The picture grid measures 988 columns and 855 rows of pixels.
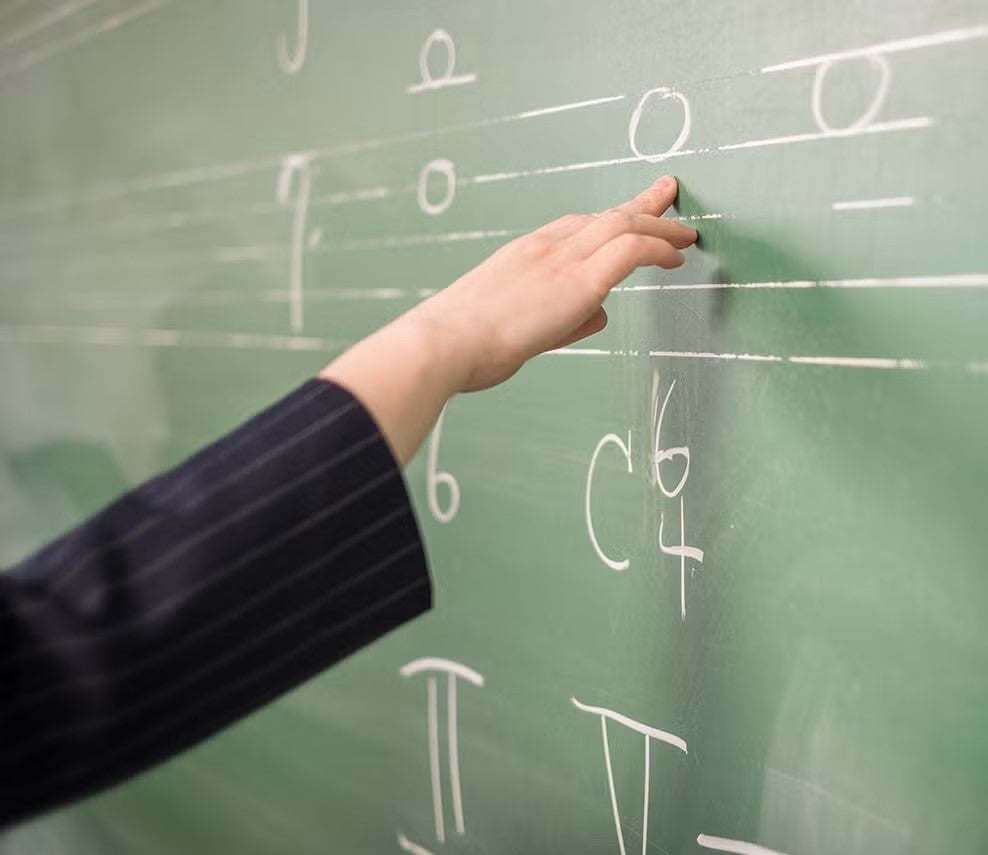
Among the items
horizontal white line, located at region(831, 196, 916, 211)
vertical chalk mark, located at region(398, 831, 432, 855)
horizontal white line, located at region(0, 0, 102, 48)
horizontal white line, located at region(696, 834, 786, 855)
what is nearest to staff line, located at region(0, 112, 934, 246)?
horizontal white line, located at region(831, 196, 916, 211)

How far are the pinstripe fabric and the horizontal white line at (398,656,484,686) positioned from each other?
35 cm

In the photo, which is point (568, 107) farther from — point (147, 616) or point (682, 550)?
point (147, 616)

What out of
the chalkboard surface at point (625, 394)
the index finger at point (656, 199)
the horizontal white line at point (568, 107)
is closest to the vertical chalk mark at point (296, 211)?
the chalkboard surface at point (625, 394)

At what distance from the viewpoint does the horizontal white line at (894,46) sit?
525 mm

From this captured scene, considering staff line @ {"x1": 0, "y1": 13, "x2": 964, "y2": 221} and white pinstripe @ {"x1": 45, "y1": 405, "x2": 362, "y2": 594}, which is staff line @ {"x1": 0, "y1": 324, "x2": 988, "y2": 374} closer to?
staff line @ {"x1": 0, "y1": 13, "x2": 964, "y2": 221}

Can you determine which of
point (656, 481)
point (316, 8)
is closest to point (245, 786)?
point (656, 481)

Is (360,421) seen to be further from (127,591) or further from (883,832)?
(883,832)

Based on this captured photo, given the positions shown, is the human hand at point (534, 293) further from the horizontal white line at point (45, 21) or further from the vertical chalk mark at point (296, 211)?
the horizontal white line at point (45, 21)

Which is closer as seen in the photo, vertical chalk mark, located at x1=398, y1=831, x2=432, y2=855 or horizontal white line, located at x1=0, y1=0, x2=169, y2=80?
vertical chalk mark, located at x1=398, y1=831, x2=432, y2=855

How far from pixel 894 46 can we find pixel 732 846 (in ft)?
1.49

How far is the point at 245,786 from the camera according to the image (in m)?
1.12

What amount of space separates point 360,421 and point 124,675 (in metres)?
0.15

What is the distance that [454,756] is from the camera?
0.88 metres

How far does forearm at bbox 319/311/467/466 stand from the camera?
20.3 inches
